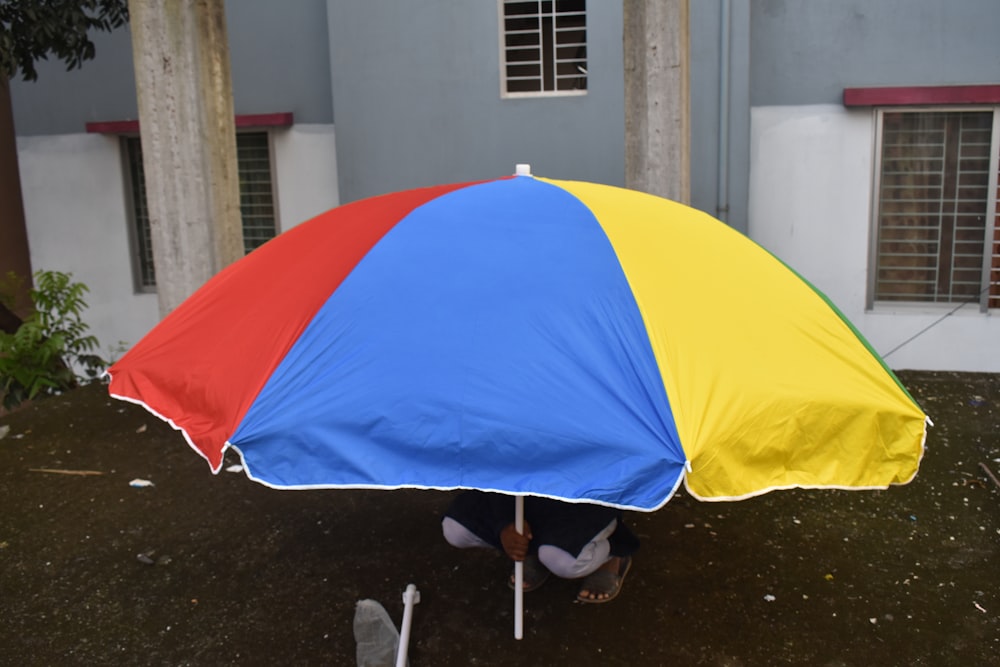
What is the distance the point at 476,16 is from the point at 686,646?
5698 mm

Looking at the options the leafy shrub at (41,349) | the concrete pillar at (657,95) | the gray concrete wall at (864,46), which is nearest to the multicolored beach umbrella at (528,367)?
the concrete pillar at (657,95)

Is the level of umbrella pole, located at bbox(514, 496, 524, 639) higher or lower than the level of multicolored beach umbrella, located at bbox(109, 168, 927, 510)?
lower

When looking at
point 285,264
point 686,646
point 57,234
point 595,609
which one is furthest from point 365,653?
point 57,234

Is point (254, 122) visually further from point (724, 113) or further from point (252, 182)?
point (724, 113)

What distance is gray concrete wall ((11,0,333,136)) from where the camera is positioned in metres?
7.98

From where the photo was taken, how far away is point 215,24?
235 inches

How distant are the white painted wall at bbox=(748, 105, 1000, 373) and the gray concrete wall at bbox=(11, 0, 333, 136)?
3989 mm

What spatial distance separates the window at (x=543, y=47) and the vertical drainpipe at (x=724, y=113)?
1.14 metres

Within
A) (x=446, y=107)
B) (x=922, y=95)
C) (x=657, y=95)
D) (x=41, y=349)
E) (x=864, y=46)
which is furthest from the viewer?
(x=446, y=107)

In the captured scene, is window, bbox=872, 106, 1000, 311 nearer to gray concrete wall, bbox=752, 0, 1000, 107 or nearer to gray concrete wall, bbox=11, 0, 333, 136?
gray concrete wall, bbox=752, 0, 1000, 107

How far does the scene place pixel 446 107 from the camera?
298 inches

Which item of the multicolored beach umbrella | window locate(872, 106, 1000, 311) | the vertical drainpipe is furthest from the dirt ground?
the vertical drainpipe

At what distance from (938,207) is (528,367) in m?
6.08

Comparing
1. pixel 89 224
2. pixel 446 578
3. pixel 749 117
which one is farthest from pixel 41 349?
pixel 749 117
